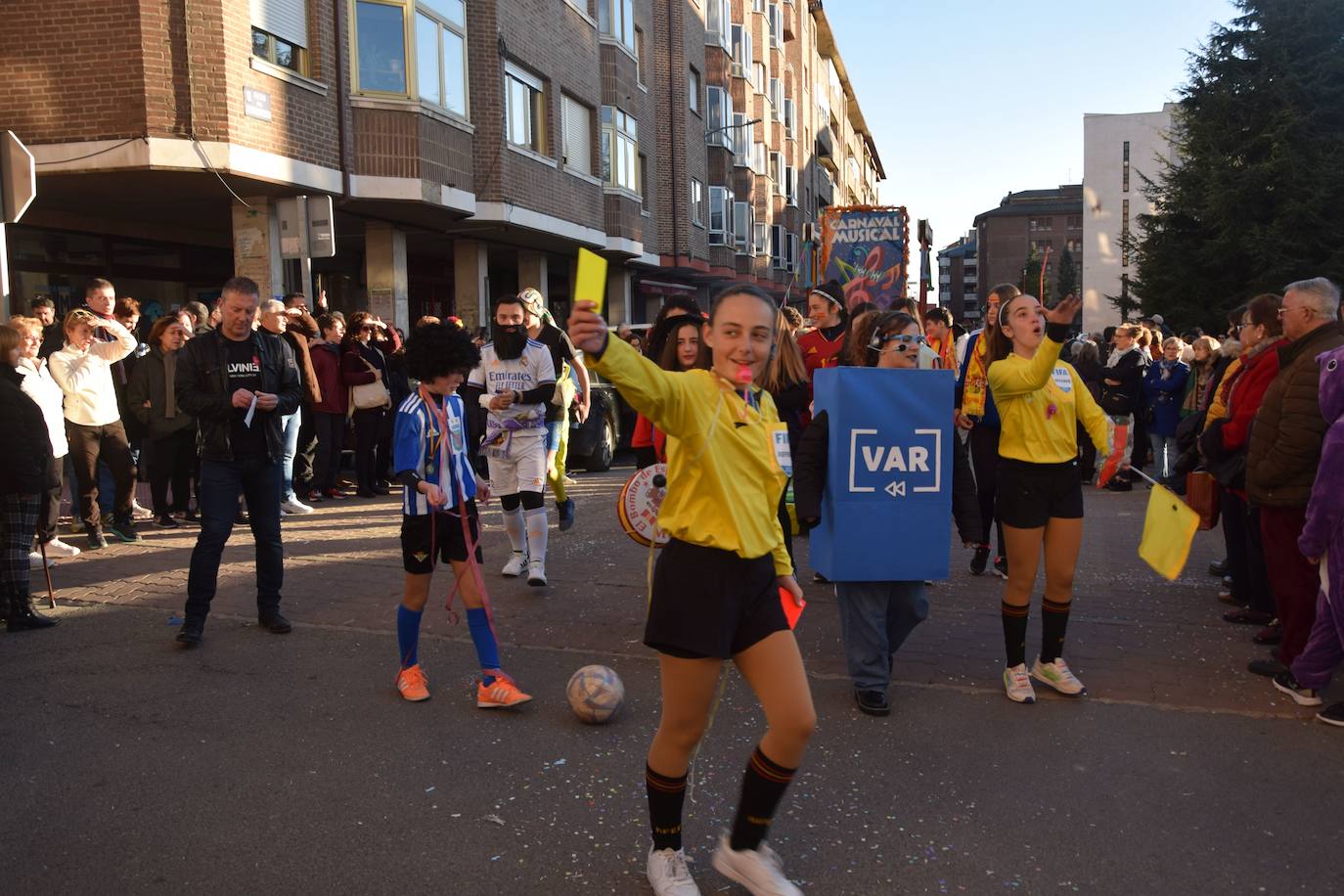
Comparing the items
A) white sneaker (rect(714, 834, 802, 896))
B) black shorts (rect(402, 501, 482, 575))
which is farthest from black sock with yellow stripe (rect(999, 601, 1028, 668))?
black shorts (rect(402, 501, 482, 575))

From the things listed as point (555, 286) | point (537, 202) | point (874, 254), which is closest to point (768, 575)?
point (537, 202)

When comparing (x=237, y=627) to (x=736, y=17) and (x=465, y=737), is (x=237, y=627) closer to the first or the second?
(x=465, y=737)

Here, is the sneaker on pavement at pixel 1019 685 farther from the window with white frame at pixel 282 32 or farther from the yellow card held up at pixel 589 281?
the window with white frame at pixel 282 32

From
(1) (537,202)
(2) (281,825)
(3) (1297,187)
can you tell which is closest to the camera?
(2) (281,825)

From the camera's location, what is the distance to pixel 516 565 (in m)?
7.69

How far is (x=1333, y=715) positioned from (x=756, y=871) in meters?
3.17

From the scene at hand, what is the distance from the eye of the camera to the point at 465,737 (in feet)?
15.1

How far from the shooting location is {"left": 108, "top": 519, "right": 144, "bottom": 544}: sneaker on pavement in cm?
926

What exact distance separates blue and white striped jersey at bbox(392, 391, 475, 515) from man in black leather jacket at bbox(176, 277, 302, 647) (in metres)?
1.55

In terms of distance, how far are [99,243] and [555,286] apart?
624 inches

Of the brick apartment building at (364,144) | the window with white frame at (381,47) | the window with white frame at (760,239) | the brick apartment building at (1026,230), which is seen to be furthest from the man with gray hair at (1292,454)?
the brick apartment building at (1026,230)

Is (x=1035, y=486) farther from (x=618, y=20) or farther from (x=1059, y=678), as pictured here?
(x=618, y=20)

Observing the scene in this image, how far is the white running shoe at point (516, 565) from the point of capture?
7.67 m

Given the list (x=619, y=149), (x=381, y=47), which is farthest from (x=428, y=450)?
(x=619, y=149)
